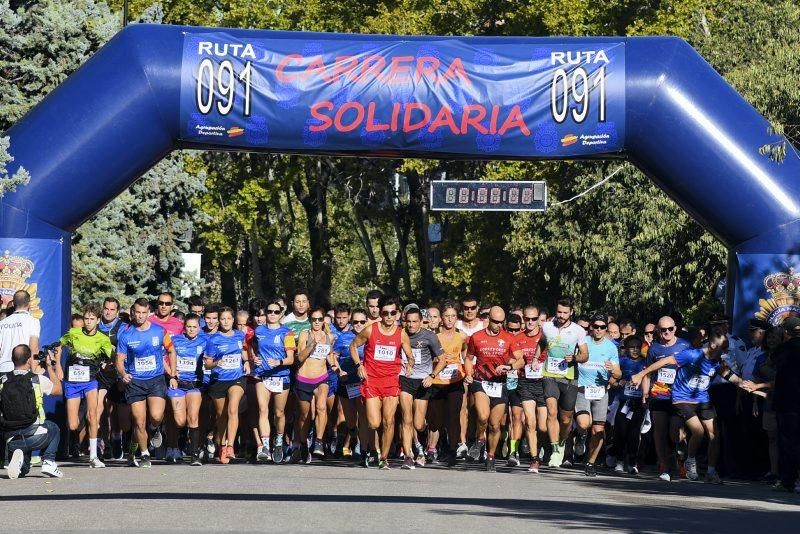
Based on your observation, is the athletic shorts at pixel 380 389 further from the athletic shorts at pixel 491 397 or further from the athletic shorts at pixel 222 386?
the athletic shorts at pixel 222 386

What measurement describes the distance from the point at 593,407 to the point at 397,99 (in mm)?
3818

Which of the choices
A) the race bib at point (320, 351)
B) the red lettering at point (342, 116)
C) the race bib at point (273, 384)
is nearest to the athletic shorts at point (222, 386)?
the race bib at point (273, 384)

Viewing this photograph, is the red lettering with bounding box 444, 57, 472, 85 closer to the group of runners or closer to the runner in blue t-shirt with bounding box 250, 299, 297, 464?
the group of runners

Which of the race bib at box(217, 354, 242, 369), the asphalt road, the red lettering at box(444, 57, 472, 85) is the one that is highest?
the red lettering at box(444, 57, 472, 85)

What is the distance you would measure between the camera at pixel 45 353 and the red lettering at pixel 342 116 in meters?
3.68

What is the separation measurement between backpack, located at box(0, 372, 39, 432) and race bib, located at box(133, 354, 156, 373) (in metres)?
2.32

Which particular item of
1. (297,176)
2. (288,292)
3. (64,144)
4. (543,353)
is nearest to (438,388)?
(543,353)

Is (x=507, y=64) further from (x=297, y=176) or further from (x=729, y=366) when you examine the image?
(x=297, y=176)

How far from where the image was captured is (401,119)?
17.7m

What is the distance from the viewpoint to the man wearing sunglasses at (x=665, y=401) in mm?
17062

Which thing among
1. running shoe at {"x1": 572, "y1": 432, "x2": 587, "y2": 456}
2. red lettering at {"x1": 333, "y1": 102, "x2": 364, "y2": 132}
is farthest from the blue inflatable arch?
running shoe at {"x1": 572, "y1": 432, "x2": 587, "y2": 456}

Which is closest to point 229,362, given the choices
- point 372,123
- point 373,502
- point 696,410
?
point 372,123

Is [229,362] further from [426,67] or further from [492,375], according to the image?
[426,67]

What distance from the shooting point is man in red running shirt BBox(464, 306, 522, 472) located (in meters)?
17.5
